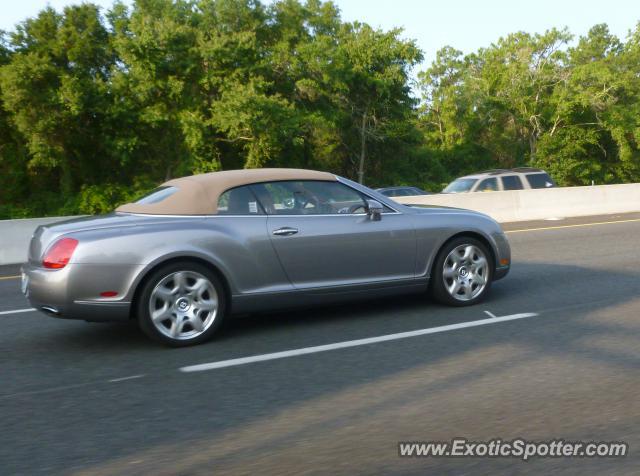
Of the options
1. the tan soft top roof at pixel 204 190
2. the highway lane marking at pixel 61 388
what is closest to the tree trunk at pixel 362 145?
the tan soft top roof at pixel 204 190

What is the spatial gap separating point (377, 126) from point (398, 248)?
1919 inches

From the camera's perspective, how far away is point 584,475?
3406 mm

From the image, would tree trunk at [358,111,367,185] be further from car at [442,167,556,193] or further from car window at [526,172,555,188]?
car at [442,167,556,193]

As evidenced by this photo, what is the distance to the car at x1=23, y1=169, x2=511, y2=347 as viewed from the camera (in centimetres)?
585

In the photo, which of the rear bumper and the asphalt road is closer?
the asphalt road

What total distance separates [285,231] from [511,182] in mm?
15580

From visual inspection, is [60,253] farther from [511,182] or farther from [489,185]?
[511,182]

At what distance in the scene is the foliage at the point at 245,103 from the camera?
43219 millimetres

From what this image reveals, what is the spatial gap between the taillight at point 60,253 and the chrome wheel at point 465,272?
3521mm

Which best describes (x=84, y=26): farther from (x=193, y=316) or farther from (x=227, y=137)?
(x=193, y=316)

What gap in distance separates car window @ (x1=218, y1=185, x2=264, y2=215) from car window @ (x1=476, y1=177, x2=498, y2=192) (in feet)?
48.5

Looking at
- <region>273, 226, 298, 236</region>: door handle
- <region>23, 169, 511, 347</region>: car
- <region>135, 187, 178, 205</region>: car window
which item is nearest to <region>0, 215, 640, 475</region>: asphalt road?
<region>23, 169, 511, 347</region>: car

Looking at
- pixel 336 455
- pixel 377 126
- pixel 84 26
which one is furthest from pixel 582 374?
pixel 377 126

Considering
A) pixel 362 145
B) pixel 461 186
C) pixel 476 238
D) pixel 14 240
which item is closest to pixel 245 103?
pixel 362 145
